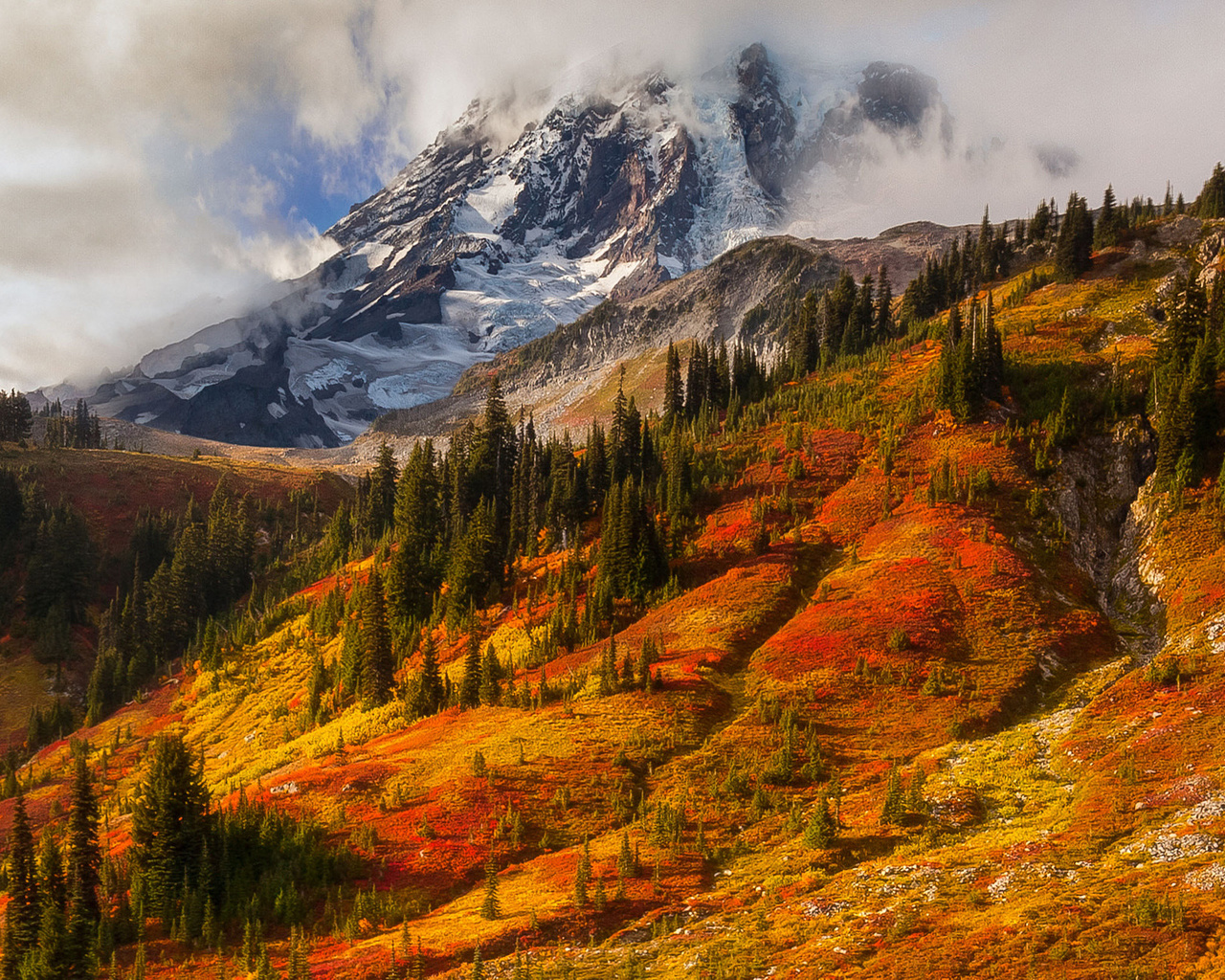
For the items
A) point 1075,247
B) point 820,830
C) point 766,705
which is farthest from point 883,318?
point 820,830

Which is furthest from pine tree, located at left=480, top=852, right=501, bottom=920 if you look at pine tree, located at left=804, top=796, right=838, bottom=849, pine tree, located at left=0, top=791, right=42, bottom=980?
pine tree, located at left=0, top=791, right=42, bottom=980

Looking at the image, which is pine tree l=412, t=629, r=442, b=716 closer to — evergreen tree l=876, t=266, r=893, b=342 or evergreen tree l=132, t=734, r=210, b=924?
evergreen tree l=132, t=734, r=210, b=924

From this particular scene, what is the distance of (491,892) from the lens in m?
37.1

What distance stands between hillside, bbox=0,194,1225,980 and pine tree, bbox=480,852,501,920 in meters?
0.31

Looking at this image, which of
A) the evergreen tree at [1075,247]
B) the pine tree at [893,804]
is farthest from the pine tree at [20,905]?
the evergreen tree at [1075,247]

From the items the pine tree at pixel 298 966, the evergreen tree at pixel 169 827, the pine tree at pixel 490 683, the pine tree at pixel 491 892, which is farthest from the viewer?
the pine tree at pixel 490 683

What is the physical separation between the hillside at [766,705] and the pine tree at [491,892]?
0.31 m

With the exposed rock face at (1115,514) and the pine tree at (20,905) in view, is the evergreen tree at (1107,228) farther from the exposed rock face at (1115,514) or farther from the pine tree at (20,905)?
the pine tree at (20,905)

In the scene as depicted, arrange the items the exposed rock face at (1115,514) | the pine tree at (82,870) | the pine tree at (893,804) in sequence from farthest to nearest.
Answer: the exposed rock face at (1115,514) < the pine tree at (893,804) < the pine tree at (82,870)

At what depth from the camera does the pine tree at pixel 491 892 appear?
35719mm

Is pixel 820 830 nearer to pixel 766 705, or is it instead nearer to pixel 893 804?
pixel 893 804

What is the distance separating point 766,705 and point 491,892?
23129mm

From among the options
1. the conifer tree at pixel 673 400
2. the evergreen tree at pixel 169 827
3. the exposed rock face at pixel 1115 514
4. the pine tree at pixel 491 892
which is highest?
the conifer tree at pixel 673 400

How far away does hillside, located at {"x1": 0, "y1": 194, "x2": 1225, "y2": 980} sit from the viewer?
106 feet
